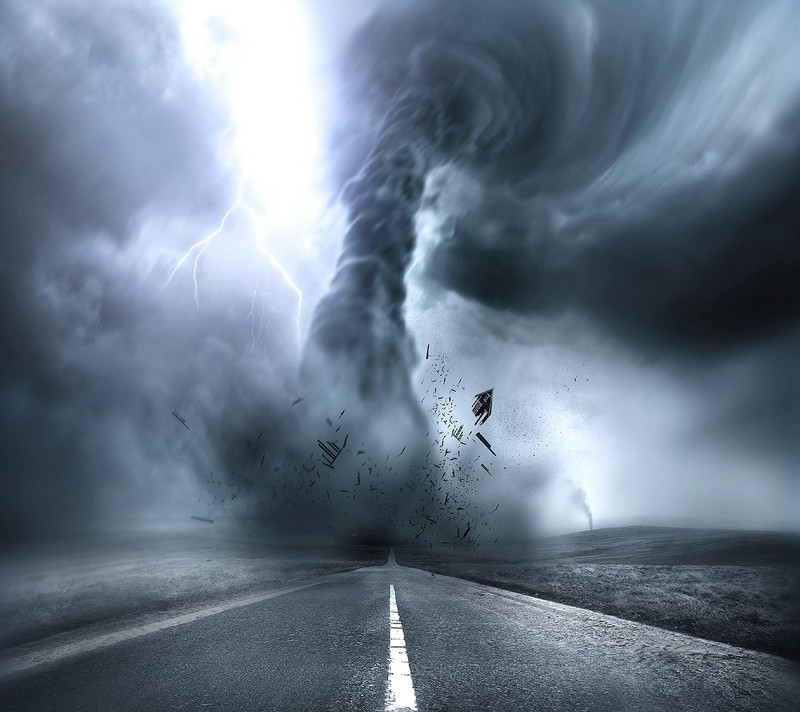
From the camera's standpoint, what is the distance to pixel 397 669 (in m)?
4.37

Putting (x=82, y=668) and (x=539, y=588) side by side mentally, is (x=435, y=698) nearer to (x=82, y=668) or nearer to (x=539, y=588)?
(x=82, y=668)

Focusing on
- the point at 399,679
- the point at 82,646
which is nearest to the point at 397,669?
the point at 399,679

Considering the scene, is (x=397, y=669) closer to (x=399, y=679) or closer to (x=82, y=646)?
(x=399, y=679)

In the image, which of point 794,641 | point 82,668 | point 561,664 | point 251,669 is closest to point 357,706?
point 251,669

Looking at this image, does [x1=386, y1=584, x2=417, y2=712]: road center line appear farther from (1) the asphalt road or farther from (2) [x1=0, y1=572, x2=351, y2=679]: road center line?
(2) [x1=0, y1=572, x2=351, y2=679]: road center line

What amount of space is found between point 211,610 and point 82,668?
4.61 m

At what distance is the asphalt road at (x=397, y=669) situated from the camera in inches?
141

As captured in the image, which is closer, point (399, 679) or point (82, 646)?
point (399, 679)

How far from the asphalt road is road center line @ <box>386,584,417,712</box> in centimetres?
2

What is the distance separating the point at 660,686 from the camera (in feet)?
13.4

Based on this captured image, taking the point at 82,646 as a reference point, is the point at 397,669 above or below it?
below

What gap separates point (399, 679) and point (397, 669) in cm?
37

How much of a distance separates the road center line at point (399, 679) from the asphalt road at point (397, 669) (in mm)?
16

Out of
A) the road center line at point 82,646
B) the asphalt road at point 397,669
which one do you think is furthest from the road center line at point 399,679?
the road center line at point 82,646
